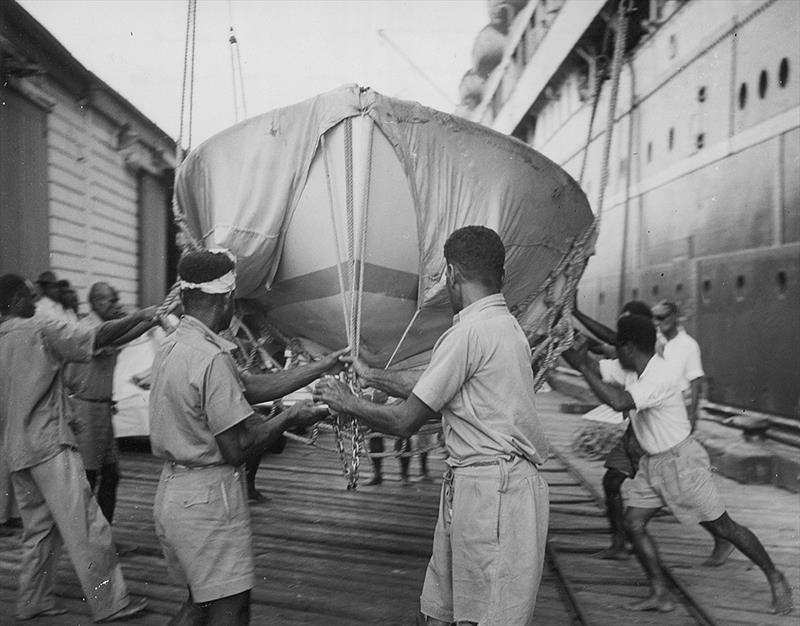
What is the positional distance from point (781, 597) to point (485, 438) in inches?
91.0

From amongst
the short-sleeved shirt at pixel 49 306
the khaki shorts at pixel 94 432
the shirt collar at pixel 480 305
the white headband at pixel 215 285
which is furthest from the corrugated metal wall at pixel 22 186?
the shirt collar at pixel 480 305

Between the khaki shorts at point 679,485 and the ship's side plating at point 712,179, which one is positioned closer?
the khaki shorts at point 679,485

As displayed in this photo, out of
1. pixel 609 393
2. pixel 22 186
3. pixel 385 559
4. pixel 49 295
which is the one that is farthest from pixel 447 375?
pixel 22 186

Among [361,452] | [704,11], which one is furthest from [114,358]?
[704,11]

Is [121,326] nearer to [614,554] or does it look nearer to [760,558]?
[614,554]

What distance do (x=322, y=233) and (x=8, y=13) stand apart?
511cm

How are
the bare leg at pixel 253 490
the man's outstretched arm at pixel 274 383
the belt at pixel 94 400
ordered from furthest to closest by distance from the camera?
1. the bare leg at pixel 253 490
2. the belt at pixel 94 400
3. the man's outstretched arm at pixel 274 383

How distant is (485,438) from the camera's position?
248 centimetres

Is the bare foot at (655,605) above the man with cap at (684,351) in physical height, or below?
below

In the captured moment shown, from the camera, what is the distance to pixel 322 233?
3760 millimetres

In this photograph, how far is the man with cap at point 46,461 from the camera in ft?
12.0

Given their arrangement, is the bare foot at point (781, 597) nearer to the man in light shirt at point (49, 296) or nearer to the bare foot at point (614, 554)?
the bare foot at point (614, 554)

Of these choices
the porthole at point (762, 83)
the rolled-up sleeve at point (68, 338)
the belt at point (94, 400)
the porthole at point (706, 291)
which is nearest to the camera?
the rolled-up sleeve at point (68, 338)

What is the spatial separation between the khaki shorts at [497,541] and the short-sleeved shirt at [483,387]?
71mm
